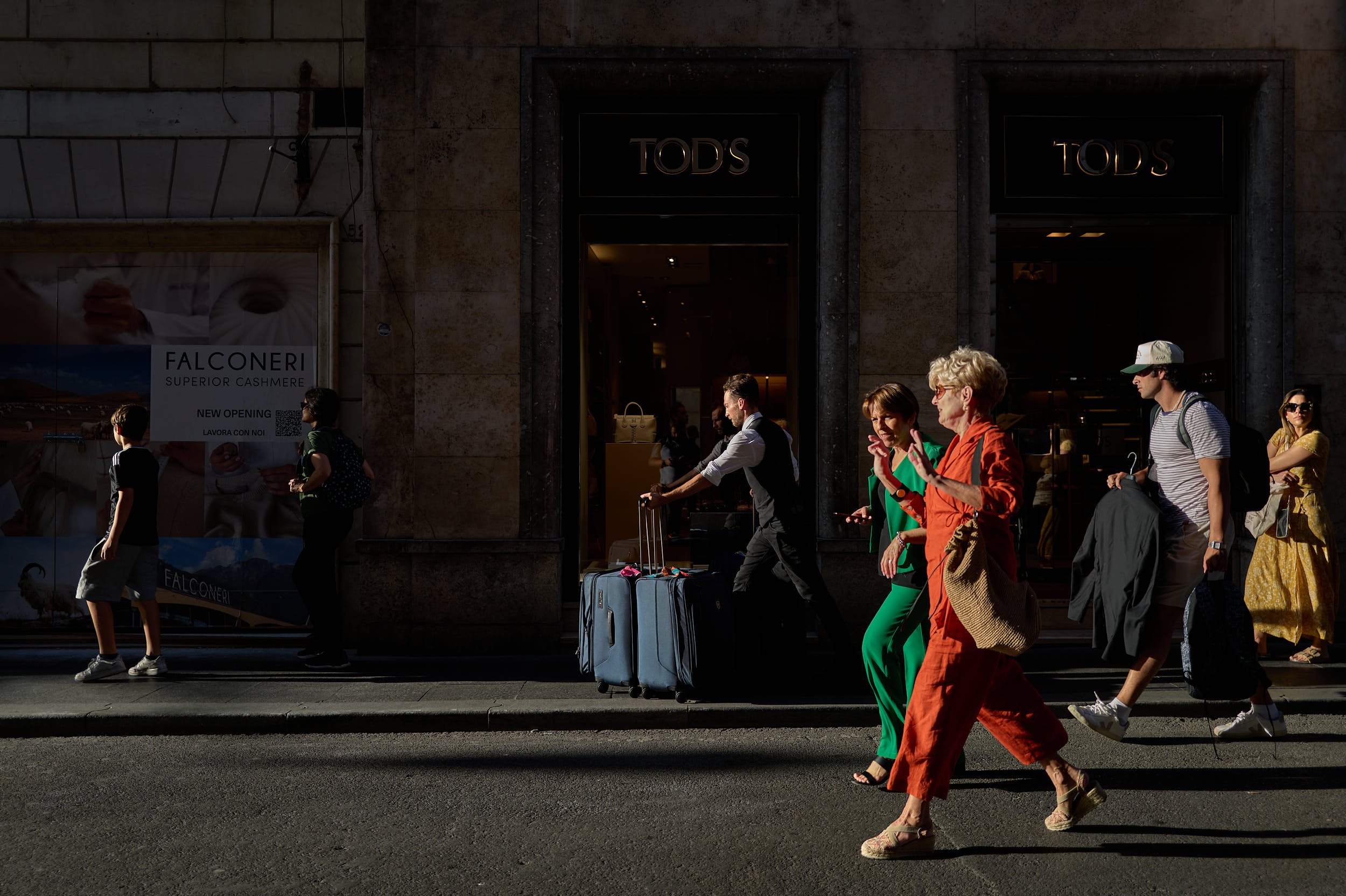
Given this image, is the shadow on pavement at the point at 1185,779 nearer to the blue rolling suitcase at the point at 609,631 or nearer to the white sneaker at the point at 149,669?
the blue rolling suitcase at the point at 609,631

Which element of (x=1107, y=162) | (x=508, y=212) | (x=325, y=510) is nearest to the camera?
(x=325, y=510)

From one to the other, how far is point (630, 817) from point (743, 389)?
322 centimetres

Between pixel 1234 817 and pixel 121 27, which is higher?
pixel 121 27

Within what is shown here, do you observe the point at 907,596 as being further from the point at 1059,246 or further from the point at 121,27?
the point at 121,27

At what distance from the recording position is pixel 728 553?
826 centimetres

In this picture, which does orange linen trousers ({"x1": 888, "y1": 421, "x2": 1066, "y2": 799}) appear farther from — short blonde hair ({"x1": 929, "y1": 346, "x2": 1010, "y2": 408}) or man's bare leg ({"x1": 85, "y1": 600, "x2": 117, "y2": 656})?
man's bare leg ({"x1": 85, "y1": 600, "x2": 117, "y2": 656})

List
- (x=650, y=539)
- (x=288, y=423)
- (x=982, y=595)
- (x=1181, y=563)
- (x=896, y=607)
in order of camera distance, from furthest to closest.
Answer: (x=288, y=423)
(x=650, y=539)
(x=1181, y=563)
(x=896, y=607)
(x=982, y=595)

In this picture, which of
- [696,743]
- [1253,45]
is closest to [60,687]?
[696,743]

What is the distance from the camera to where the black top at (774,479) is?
721 cm

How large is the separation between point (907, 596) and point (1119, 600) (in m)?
1.34

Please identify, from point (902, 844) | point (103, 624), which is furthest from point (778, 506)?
point (103, 624)

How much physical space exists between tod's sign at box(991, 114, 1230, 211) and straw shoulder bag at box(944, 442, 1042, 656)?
621cm

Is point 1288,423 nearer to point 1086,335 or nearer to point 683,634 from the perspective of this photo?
point 1086,335

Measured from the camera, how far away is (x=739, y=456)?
276 inches
